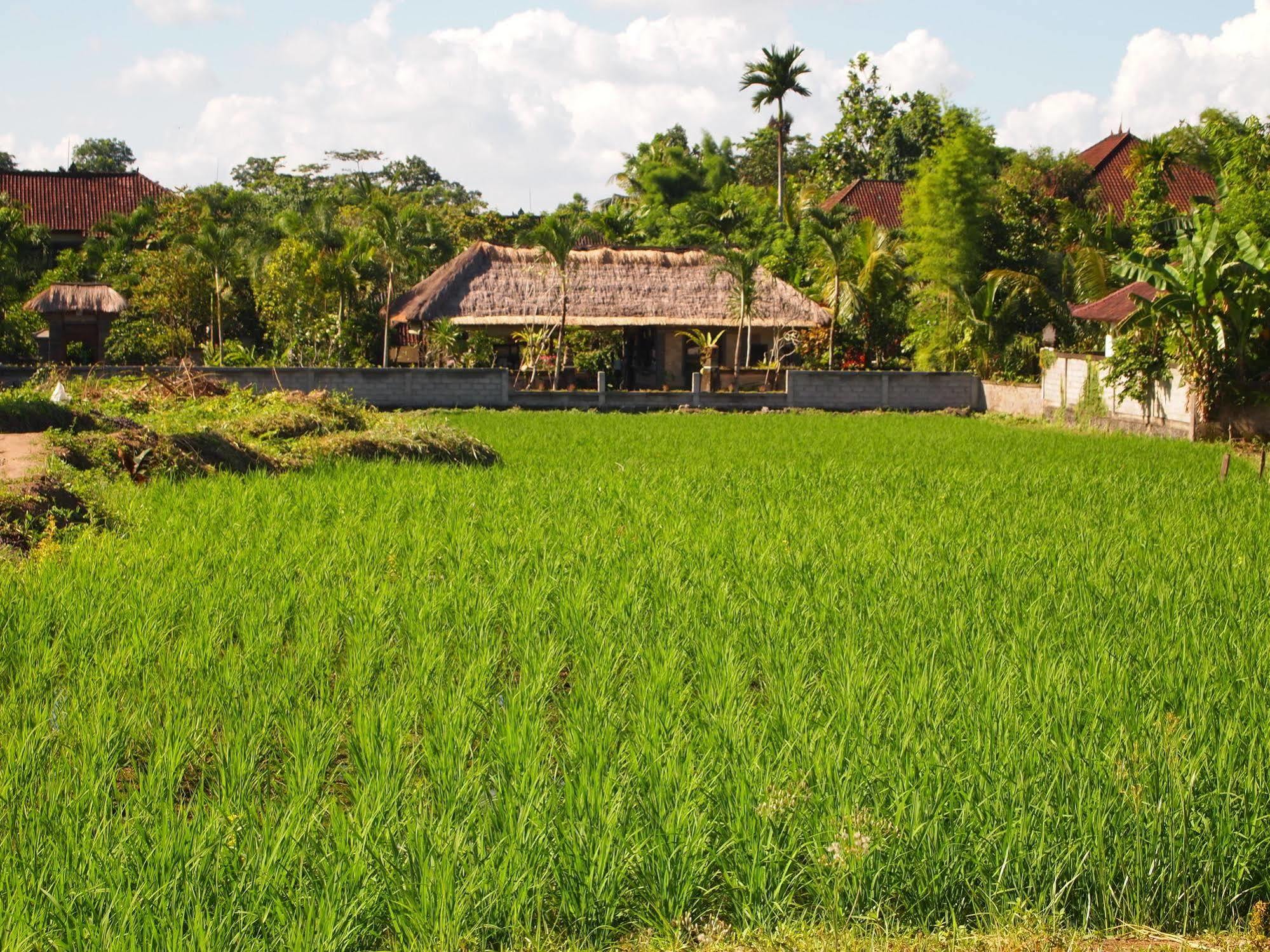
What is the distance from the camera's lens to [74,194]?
3569cm

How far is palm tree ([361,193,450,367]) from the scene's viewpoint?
2375 cm

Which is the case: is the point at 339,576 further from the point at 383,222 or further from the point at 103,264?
the point at 103,264

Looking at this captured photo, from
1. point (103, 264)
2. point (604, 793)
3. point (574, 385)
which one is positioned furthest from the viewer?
point (103, 264)

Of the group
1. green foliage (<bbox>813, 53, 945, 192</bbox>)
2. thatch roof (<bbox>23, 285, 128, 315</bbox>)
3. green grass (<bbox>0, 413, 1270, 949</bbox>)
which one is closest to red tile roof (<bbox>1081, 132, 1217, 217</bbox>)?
green foliage (<bbox>813, 53, 945, 192</bbox>)

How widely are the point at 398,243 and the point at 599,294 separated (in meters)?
4.02

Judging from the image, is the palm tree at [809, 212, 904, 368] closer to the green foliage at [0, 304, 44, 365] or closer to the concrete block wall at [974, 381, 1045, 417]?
the concrete block wall at [974, 381, 1045, 417]

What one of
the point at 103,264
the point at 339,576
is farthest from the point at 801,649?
the point at 103,264

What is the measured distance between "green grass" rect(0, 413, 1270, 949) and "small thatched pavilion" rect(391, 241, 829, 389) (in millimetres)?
17564

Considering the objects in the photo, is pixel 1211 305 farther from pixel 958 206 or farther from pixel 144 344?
pixel 144 344

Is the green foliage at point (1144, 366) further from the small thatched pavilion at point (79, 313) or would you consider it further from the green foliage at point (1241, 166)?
the small thatched pavilion at point (79, 313)

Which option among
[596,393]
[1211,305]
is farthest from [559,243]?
[1211,305]

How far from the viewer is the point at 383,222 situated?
23.7 m

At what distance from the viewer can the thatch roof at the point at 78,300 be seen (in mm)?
25594

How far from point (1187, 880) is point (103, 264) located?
29.8 m
